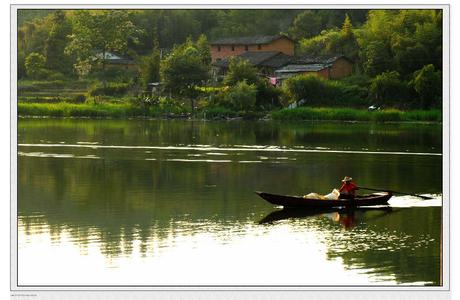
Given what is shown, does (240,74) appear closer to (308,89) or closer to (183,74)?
(183,74)

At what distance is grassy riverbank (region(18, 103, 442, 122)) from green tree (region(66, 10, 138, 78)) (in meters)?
4.68

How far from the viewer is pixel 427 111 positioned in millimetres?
32469

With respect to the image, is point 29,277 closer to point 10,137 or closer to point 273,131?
point 10,137

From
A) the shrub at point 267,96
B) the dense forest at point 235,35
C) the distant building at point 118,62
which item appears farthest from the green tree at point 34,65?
the shrub at point 267,96

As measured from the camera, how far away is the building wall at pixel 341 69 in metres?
37.8

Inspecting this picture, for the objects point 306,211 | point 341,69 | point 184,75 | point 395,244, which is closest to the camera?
point 395,244

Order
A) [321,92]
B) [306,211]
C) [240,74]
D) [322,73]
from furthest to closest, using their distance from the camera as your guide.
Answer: [322,73] < [240,74] < [321,92] < [306,211]

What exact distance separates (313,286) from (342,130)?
747 inches

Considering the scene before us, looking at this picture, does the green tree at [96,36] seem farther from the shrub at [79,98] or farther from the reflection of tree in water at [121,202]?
the reflection of tree in water at [121,202]

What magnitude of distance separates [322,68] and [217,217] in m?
24.9

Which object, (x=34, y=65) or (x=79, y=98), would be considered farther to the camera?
(x=34, y=65)

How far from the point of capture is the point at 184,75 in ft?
124

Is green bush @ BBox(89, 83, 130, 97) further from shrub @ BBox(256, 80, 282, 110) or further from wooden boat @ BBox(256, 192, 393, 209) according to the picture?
wooden boat @ BBox(256, 192, 393, 209)

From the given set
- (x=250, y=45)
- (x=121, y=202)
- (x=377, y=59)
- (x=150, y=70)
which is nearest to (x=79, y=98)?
(x=150, y=70)
